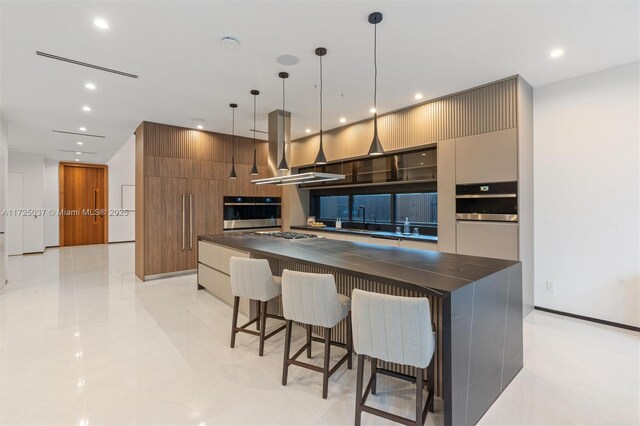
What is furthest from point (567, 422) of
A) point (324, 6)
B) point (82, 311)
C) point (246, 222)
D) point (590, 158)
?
point (246, 222)

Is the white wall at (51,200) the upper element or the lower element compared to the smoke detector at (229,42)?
lower

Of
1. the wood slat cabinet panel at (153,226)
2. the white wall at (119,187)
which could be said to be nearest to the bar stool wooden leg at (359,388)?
the wood slat cabinet panel at (153,226)

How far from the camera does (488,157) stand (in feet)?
12.5

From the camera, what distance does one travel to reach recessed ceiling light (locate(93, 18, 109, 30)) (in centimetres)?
254

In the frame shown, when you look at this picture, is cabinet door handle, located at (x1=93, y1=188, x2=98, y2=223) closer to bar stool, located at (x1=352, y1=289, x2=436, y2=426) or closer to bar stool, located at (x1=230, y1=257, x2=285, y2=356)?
bar stool, located at (x1=230, y1=257, x2=285, y2=356)

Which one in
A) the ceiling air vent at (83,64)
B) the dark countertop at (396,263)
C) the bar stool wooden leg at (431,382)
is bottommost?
the bar stool wooden leg at (431,382)

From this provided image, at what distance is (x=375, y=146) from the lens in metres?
2.91

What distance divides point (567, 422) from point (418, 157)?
11.7 feet

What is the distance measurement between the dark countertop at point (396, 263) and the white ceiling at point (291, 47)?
196 centimetres

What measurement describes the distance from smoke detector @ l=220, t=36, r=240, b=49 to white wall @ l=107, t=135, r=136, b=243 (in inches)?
378

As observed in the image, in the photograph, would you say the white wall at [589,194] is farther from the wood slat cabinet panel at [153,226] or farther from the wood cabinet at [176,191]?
the wood slat cabinet panel at [153,226]

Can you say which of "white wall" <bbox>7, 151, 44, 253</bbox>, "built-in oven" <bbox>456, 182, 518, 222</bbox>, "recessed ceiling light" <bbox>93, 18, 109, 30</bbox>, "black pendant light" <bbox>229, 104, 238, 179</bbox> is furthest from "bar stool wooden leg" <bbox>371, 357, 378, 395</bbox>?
"white wall" <bbox>7, 151, 44, 253</bbox>

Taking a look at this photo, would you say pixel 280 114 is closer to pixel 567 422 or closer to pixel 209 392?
pixel 209 392

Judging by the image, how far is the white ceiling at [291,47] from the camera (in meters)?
2.43
